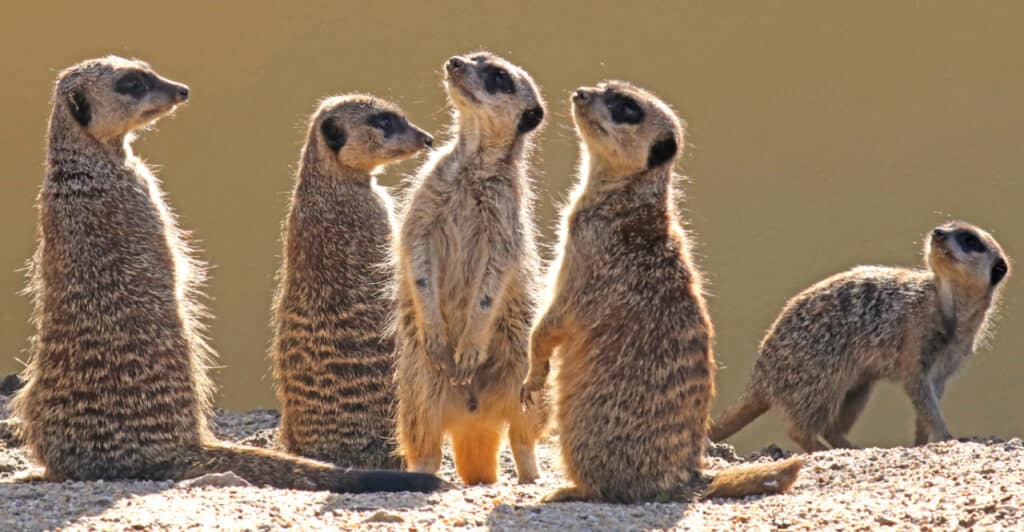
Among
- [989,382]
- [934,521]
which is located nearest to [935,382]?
[989,382]

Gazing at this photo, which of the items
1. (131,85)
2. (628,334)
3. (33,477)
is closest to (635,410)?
(628,334)

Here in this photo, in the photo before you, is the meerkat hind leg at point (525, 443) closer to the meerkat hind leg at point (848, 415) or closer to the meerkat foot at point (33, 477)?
the meerkat foot at point (33, 477)

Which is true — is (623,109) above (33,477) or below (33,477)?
above

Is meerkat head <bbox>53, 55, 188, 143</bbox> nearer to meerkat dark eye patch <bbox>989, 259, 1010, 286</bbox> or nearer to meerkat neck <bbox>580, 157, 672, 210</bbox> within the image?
meerkat neck <bbox>580, 157, 672, 210</bbox>

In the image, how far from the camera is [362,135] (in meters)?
4.88

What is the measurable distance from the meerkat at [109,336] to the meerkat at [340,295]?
333 millimetres

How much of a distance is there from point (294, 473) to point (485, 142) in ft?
3.50

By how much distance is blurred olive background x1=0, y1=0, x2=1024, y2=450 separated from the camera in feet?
18.0

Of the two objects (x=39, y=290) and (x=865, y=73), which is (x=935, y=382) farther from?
(x=39, y=290)

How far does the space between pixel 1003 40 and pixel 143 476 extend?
3344mm

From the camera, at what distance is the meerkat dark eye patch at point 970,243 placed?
534 cm

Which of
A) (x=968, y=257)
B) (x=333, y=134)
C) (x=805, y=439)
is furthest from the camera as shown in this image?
(x=805, y=439)

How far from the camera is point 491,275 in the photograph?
428 centimetres

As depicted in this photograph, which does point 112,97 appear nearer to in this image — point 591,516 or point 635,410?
point 635,410
